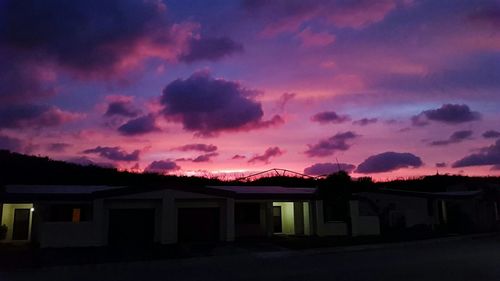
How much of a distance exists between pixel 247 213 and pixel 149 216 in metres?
7.60

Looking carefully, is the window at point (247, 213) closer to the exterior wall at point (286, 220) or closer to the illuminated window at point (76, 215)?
the exterior wall at point (286, 220)

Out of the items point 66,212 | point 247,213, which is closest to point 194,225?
point 247,213

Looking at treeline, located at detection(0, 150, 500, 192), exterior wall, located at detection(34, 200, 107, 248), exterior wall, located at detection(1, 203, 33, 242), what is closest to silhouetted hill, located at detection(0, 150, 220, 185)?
treeline, located at detection(0, 150, 500, 192)

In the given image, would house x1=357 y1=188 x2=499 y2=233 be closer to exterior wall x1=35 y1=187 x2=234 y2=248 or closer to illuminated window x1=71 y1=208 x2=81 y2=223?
exterior wall x1=35 y1=187 x2=234 y2=248

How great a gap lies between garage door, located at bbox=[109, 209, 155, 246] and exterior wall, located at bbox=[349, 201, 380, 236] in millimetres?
13837

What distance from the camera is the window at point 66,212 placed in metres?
27.0

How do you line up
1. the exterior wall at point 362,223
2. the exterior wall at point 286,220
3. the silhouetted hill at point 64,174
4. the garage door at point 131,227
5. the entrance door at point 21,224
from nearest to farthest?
the garage door at point 131,227, the entrance door at point 21,224, the exterior wall at point 362,223, the exterior wall at point 286,220, the silhouetted hill at point 64,174

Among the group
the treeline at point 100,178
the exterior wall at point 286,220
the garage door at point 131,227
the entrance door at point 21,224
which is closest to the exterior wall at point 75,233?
the garage door at point 131,227

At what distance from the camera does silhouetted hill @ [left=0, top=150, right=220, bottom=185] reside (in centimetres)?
6506

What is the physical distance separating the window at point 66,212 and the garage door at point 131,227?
115 inches

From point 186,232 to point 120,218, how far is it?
4.25 metres

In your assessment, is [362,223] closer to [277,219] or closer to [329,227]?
Result: [329,227]

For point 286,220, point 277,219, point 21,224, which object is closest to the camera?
point 21,224

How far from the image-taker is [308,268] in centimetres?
1603
